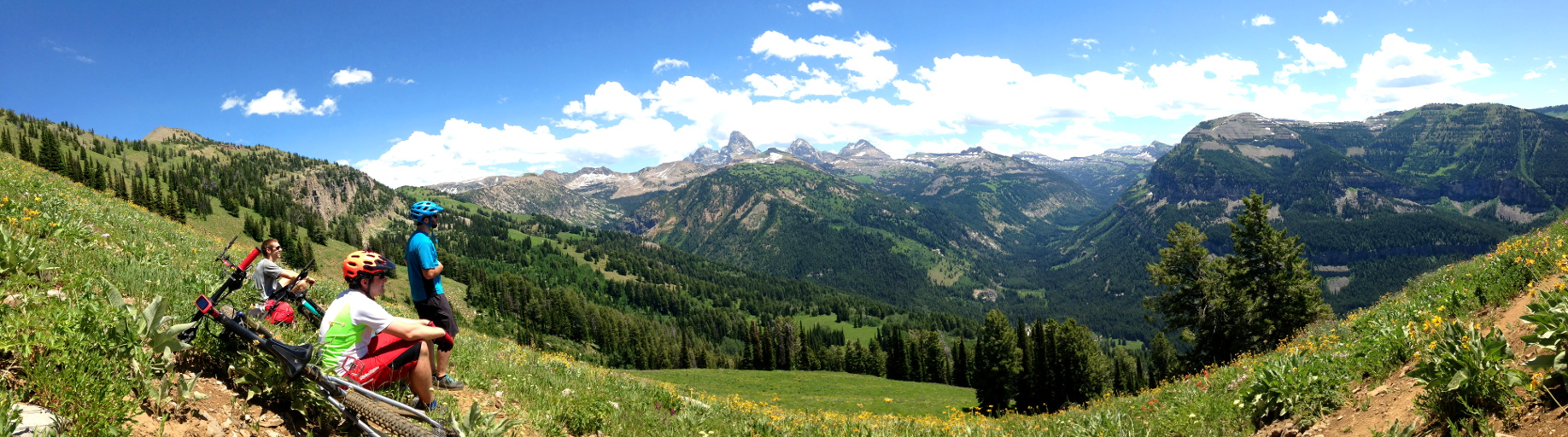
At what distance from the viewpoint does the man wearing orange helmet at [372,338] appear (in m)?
6.93

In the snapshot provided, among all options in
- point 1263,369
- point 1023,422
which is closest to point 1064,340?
point 1023,422

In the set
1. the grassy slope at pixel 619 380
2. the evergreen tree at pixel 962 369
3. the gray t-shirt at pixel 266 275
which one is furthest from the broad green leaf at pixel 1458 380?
the evergreen tree at pixel 962 369

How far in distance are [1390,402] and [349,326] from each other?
13042 mm

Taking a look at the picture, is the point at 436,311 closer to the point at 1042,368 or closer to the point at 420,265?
the point at 420,265

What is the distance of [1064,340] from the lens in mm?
53781

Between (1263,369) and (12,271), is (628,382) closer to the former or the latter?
(12,271)

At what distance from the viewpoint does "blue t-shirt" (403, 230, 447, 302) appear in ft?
29.3

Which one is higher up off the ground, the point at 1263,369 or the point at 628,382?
the point at 1263,369

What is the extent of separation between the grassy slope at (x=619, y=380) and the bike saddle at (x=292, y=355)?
115 centimetres

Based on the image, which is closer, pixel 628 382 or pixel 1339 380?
pixel 1339 380

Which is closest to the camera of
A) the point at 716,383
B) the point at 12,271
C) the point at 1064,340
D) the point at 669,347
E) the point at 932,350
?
the point at 12,271

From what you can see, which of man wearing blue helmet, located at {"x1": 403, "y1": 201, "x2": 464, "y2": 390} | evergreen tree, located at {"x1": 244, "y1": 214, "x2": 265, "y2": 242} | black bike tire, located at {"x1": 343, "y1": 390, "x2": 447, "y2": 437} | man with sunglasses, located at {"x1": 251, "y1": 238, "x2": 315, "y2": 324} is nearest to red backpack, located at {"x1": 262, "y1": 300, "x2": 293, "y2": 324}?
man with sunglasses, located at {"x1": 251, "y1": 238, "x2": 315, "y2": 324}

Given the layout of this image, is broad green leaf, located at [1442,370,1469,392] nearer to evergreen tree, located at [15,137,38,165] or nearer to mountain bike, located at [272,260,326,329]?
mountain bike, located at [272,260,326,329]

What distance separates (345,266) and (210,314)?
Result: 128cm
